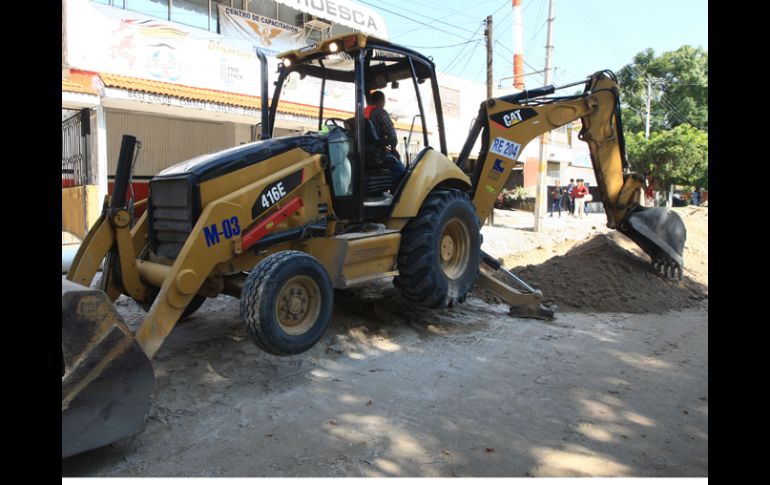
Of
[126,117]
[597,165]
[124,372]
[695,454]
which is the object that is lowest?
[695,454]

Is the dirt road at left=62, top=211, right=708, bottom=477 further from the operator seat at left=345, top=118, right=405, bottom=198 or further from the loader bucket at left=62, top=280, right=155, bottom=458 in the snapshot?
the operator seat at left=345, top=118, right=405, bottom=198

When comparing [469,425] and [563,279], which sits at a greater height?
[563,279]

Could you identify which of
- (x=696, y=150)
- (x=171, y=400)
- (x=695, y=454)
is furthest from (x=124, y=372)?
(x=696, y=150)

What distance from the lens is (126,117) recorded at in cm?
1280

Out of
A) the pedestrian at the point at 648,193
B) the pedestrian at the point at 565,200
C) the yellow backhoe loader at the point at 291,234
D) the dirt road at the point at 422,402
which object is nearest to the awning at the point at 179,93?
the pedestrian at the point at 648,193

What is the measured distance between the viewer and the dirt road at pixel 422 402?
2980mm

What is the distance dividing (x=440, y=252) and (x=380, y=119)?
145cm

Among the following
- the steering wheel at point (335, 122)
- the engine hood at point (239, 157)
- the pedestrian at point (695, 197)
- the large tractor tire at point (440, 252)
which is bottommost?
the large tractor tire at point (440, 252)

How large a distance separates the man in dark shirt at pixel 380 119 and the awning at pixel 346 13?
989 cm

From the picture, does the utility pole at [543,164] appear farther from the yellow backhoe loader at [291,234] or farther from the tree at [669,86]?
the tree at [669,86]

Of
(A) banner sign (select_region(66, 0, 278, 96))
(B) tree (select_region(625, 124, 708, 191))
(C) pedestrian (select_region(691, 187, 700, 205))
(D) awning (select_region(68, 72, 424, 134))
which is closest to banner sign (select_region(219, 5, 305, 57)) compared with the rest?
(A) banner sign (select_region(66, 0, 278, 96))

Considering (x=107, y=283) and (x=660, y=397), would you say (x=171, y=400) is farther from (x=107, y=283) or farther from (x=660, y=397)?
(x=660, y=397)

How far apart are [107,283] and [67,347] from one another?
170 centimetres

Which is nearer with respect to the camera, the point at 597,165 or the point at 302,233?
the point at 302,233
